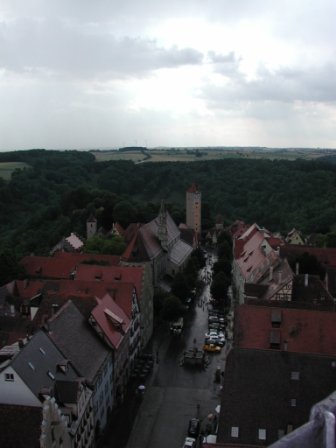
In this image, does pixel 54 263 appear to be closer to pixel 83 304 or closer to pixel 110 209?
pixel 83 304

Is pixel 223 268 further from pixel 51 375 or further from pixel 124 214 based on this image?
pixel 51 375

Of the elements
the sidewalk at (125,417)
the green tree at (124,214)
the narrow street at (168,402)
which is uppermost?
the green tree at (124,214)

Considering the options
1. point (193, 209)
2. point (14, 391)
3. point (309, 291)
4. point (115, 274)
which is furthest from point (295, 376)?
point (193, 209)

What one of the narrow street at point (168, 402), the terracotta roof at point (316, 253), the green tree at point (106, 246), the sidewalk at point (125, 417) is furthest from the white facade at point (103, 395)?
the green tree at point (106, 246)

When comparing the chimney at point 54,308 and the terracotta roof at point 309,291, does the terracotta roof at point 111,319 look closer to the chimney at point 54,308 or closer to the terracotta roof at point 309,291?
the chimney at point 54,308

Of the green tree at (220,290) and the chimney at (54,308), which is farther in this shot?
the green tree at (220,290)
